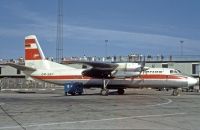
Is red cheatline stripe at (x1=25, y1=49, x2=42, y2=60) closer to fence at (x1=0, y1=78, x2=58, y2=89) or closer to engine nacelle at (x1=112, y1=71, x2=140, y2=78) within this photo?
engine nacelle at (x1=112, y1=71, x2=140, y2=78)

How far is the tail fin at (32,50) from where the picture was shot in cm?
4919

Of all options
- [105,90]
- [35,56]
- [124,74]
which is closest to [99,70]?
[105,90]

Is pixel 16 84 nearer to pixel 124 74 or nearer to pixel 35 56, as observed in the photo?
pixel 35 56

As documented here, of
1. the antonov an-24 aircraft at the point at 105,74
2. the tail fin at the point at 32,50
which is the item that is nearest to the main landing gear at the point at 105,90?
the antonov an-24 aircraft at the point at 105,74

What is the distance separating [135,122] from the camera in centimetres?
1617

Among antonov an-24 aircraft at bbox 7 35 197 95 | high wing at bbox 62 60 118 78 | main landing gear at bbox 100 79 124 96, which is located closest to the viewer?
antonov an-24 aircraft at bbox 7 35 197 95

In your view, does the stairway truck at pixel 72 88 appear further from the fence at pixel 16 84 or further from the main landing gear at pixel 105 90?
the fence at pixel 16 84

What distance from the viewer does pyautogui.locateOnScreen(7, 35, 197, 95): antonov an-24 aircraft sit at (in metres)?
43.7

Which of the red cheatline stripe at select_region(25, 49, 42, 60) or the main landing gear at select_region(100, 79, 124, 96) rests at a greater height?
the red cheatline stripe at select_region(25, 49, 42, 60)

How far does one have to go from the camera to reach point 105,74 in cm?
4562

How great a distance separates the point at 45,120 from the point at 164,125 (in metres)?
5.28

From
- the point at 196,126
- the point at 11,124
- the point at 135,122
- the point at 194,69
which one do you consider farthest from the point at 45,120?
the point at 194,69

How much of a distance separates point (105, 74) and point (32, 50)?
10.6 metres

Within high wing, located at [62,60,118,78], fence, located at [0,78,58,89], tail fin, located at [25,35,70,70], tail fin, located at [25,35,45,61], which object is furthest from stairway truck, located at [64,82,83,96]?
fence, located at [0,78,58,89]
